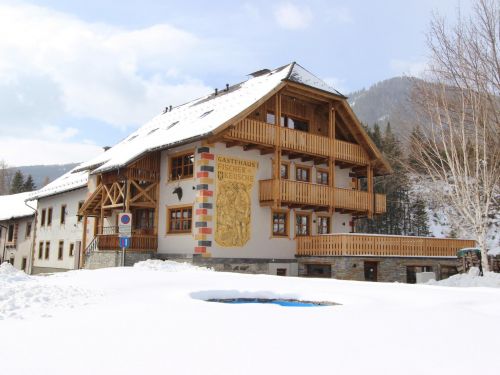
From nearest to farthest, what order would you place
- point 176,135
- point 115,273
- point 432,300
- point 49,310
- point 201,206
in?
point 49,310, point 432,300, point 115,273, point 201,206, point 176,135

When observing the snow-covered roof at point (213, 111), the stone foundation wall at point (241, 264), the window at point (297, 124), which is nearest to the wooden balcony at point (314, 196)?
the stone foundation wall at point (241, 264)

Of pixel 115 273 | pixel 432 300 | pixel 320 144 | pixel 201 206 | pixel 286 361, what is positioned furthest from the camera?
pixel 320 144

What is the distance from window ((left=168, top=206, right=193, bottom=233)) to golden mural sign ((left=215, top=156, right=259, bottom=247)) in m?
1.44

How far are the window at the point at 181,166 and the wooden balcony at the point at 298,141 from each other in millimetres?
2572

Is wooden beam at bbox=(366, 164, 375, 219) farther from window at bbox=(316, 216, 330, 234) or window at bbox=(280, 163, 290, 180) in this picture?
window at bbox=(280, 163, 290, 180)

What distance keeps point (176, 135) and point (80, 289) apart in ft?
41.4

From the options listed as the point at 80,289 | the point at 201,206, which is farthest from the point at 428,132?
the point at 80,289

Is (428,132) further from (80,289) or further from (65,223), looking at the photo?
(65,223)

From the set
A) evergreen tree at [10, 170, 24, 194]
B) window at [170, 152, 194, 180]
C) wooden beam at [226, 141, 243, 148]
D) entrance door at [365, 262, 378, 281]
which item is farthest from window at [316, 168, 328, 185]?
evergreen tree at [10, 170, 24, 194]

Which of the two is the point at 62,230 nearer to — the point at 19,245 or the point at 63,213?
the point at 63,213

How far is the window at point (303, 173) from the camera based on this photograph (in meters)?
25.4

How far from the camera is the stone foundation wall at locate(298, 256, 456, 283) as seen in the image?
21891 millimetres

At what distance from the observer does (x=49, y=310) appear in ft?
29.4

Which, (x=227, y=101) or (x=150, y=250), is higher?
(x=227, y=101)
